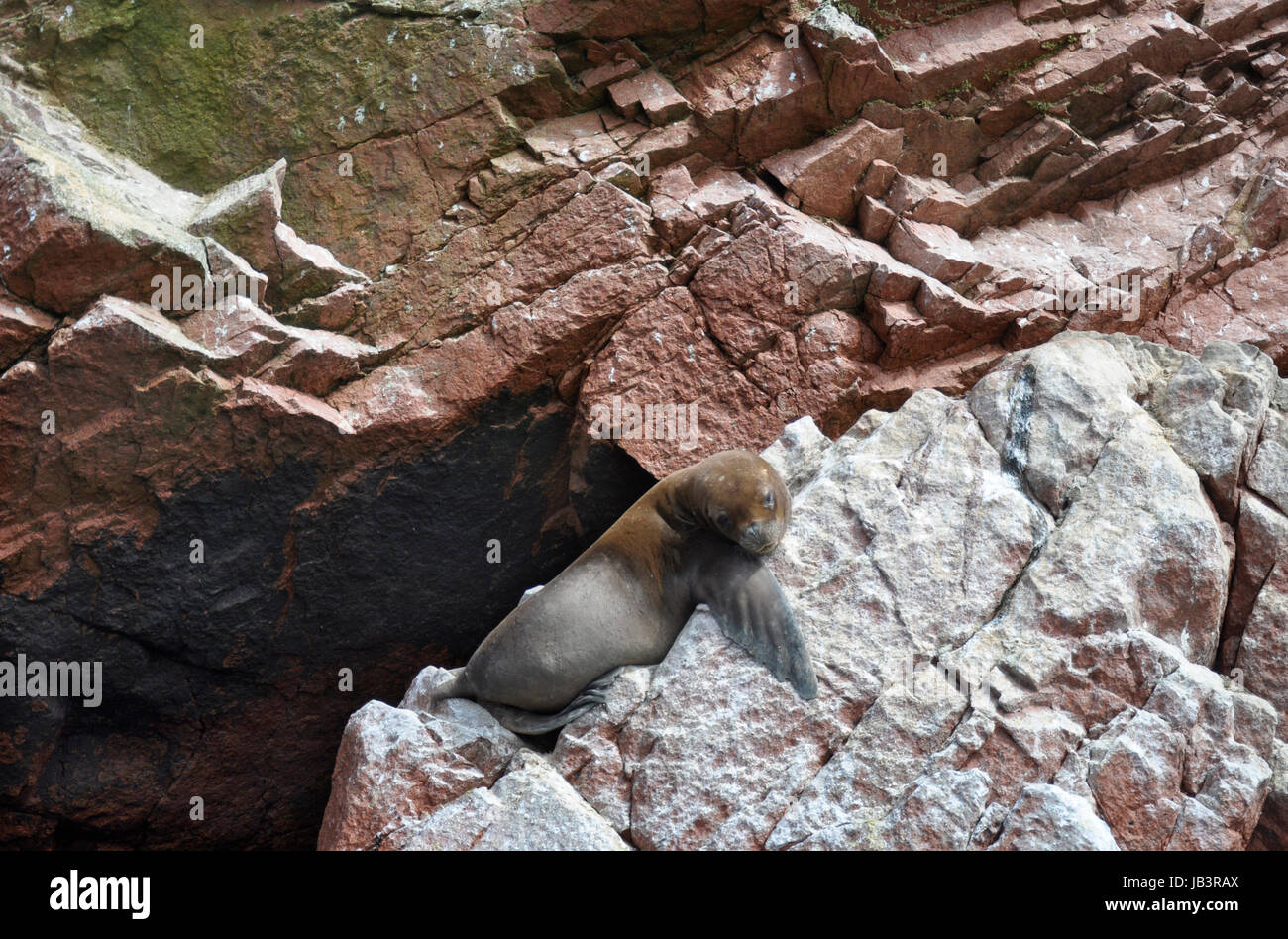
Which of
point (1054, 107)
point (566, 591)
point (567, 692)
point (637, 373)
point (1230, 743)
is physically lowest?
point (1230, 743)

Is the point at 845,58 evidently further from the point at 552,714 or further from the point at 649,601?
the point at 552,714

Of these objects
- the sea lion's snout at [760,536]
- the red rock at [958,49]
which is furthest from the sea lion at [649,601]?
the red rock at [958,49]

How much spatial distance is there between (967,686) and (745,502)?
1.38 meters

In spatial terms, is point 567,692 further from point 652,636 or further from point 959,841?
point 959,841

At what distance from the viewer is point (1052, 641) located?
5.14 metres

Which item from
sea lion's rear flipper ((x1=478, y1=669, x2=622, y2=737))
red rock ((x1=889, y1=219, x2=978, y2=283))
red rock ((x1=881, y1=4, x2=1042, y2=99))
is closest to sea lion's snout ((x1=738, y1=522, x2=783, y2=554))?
sea lion's rear flipper ((x1=478, y1=669, x2=622, y2=737))

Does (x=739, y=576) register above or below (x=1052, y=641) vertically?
above

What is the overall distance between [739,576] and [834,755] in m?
1.00

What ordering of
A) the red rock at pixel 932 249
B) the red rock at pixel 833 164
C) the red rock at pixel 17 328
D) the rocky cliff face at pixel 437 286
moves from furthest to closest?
the red rock at pixel 833 164 < the red rock at pixel 932 249 < the rocky cliff face at pixel 437 286 < the red rock at pixel 17 328

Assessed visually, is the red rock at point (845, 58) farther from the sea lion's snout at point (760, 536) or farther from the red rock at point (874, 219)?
the sea lion's snout at point (760, 536)

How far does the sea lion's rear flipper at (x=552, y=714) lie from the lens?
216 inches

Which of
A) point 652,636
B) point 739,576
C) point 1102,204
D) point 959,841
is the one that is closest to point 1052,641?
point 959,841

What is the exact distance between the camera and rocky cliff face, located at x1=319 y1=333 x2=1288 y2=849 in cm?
469

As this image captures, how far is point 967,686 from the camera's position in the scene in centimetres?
504
